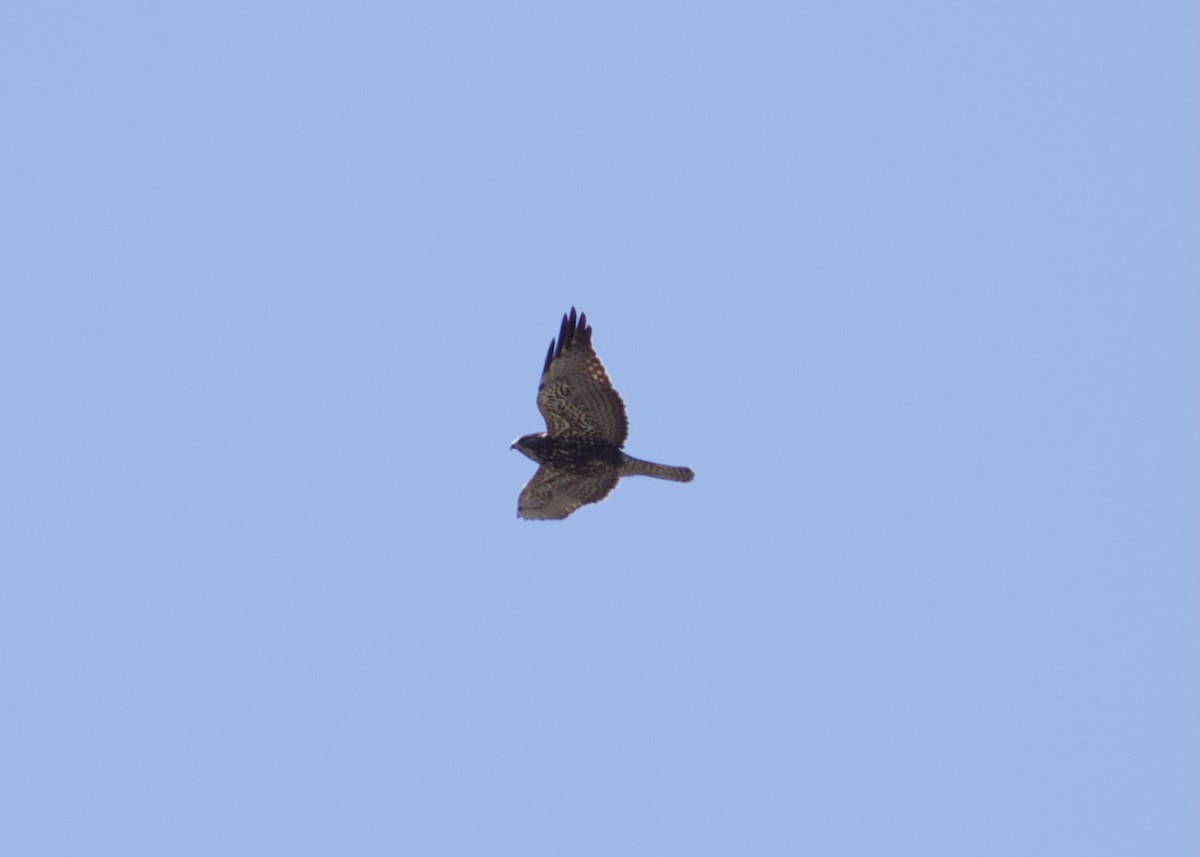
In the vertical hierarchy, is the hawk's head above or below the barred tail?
above

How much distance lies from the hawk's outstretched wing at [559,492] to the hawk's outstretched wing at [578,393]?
70cm

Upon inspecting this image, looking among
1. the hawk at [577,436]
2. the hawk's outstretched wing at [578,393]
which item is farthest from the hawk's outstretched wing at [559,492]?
the hawk's outstretched wing at [578,393]

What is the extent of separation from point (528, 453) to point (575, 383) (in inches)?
51.8

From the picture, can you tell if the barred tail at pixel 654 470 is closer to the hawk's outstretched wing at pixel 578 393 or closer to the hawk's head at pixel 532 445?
the hawk's outstretched wing at pixel 578 393

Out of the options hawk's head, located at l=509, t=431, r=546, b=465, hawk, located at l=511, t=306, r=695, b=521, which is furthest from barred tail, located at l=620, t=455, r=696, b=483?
hawk's head, located at l=509, t=431, r=546, b=465

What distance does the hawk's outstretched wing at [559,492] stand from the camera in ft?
95.0

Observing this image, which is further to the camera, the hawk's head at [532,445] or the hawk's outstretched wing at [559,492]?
the hawk's outstretched wing at [559,492]

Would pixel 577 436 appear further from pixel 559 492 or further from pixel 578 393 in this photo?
pixel 559 492

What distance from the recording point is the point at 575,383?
91.6 feet

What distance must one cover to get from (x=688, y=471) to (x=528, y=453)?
2.05 m

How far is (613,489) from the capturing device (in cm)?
2911

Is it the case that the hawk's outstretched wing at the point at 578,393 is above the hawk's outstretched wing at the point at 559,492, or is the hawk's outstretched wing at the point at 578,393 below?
above

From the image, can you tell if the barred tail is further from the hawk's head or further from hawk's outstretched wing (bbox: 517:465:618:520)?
the hawk's head

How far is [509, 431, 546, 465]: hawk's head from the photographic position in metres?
28.6
